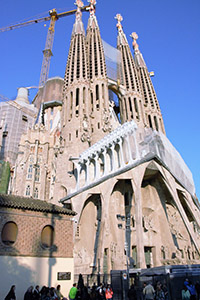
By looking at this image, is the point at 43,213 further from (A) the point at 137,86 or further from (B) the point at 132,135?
(A) the point at 137,86

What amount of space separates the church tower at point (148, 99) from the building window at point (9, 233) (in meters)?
32.0

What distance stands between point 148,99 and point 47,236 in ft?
118

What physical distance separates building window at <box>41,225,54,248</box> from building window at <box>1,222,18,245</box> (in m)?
1.67

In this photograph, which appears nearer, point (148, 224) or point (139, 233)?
point (139, 233)

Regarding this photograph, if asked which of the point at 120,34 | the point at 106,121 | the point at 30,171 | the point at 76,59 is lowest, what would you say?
the point at 30,171

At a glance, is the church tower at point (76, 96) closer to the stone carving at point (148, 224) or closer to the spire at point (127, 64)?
the spire at point (127, 64)

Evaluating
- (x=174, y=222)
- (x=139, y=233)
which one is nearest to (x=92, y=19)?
(x=174, y=222)

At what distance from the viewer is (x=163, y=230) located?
27.1 metres

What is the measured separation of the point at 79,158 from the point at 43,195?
10190 mm

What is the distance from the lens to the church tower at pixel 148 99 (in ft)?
143

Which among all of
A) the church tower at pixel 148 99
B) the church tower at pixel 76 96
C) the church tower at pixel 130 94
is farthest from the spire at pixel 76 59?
the church tower at pixel 148 99

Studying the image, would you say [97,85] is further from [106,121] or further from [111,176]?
[111,176]

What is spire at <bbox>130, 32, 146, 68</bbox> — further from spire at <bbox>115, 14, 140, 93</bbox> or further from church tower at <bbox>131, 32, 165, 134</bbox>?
spire at <bbox>115, 14, 140, 93</bbox>

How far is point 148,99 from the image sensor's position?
46.3 m
